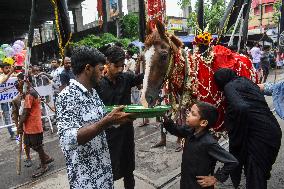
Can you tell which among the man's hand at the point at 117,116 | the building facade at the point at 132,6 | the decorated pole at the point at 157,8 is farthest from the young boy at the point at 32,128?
the building facade at the point at 132,6

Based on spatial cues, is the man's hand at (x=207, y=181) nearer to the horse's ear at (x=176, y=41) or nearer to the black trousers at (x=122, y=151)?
the black trousers at (x=122, y=151)

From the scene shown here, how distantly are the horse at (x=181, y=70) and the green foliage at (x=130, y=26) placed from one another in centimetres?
1799

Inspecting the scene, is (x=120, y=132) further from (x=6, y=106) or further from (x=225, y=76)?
(x=6, y=106)

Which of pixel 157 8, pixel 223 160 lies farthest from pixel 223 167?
pixel 157 8

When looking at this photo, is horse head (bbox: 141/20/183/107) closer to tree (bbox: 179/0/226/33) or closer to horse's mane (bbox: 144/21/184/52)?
horse's mane (bbox: 144/21/184/52)

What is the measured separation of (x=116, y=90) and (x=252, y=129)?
155 cm

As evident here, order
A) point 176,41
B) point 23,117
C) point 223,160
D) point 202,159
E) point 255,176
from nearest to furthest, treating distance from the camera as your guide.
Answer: point 223,160
point 202,159
point 255,176
point 176,41
point 23,117

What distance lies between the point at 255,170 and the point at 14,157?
5.05 m

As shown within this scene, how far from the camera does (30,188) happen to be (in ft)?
16.0

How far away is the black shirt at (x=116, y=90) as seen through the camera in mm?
3562

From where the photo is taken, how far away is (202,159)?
2910 millimetres

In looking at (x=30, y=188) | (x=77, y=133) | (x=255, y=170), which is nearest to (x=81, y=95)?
(x=77, y=133)

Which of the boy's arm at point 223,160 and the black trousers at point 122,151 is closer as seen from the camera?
the boy's arm at point 223,160

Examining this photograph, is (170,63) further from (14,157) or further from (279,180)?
(14,157)
